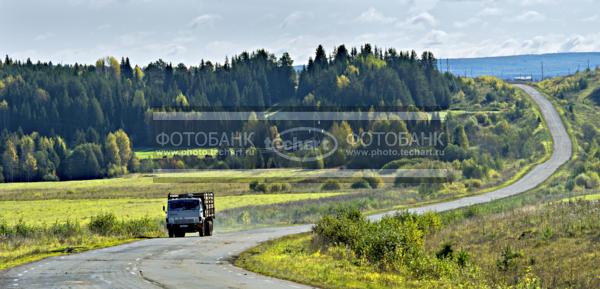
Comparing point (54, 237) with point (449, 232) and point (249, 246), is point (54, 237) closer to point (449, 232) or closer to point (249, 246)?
point (249, 246)

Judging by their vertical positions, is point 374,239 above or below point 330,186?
above

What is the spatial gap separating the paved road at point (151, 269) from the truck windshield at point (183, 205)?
10.6 ft

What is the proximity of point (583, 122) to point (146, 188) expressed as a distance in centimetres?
10785

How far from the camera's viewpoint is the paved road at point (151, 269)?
2972 centimetres

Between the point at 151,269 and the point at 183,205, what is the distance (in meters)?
22.0

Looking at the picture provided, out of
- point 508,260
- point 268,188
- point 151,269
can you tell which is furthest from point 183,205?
point 268,188

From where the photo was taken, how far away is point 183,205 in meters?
56.3

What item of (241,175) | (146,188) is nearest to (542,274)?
(146,188)

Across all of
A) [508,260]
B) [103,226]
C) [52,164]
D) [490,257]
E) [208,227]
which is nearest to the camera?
[508,260]

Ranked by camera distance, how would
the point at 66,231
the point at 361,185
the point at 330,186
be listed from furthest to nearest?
the point at 361,185, the point at 330,186, the point at 66,231

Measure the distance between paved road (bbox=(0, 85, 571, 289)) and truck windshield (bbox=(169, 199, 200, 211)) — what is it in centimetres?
322

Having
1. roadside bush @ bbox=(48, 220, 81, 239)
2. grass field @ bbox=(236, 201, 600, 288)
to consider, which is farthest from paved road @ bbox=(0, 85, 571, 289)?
roadside bush @ bbox=(48, 220, 81, 239)

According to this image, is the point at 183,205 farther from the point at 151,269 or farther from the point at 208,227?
the point at 151,269

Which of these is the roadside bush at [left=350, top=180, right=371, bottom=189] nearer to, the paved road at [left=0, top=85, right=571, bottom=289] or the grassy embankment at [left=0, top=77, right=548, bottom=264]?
the grassy embankment at [left=0, top=77, right=548, bottom=264]
